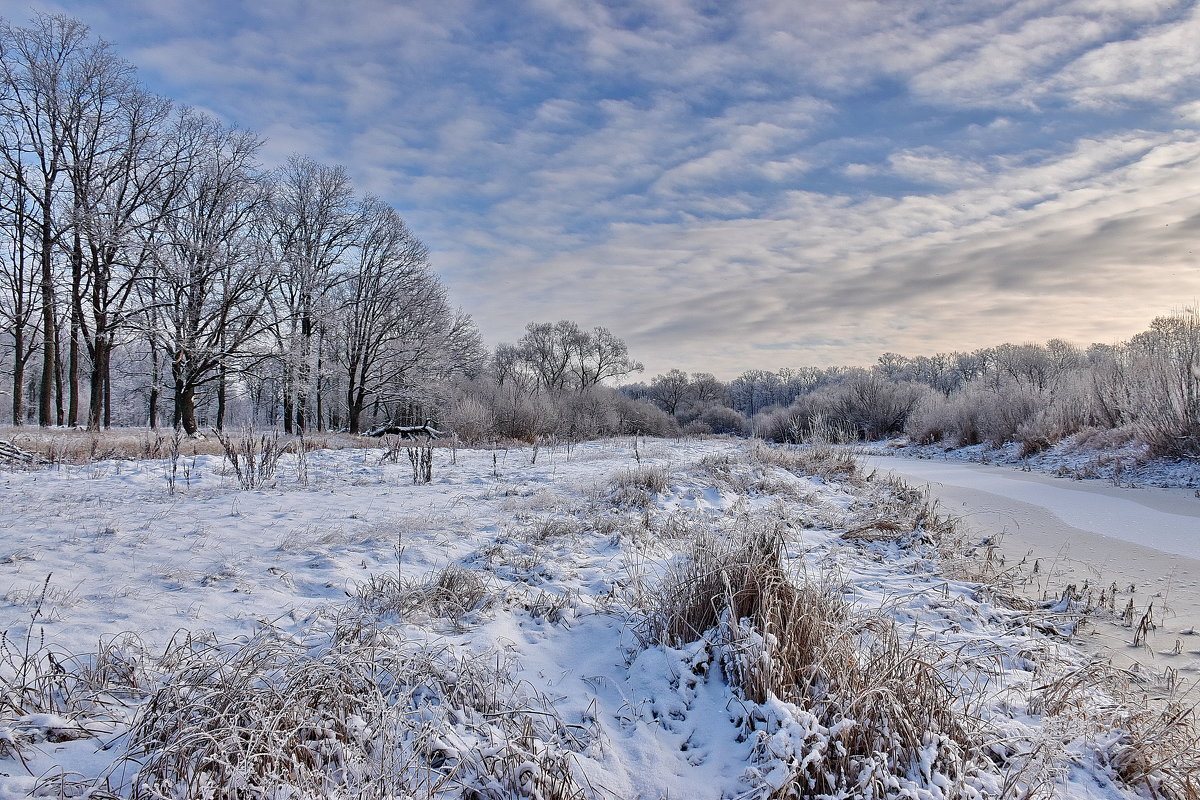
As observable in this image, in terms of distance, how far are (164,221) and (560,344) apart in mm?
34095

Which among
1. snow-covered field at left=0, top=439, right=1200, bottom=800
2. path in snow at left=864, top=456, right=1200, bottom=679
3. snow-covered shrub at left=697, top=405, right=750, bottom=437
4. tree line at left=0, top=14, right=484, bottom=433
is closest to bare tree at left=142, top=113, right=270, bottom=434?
tree line at left=0, top=14, right=484, bottom=433

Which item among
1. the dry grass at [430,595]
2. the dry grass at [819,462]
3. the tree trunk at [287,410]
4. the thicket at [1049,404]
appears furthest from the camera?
the tree trunk at [287,410]

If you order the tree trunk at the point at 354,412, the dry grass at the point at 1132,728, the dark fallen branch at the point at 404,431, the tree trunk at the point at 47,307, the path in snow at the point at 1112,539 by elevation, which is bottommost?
the path in snow at the point at 1112,539

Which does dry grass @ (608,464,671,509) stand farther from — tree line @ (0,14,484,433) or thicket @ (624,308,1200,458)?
tree line @ (0,14,484,433)

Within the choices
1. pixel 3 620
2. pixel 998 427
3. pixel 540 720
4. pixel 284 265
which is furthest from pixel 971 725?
pixel 284 265

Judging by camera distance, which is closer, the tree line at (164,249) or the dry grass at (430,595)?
the dry grass at (430,595)

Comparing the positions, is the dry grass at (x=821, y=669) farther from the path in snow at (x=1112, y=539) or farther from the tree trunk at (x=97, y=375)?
the tree trunk at (x=97, y=375)

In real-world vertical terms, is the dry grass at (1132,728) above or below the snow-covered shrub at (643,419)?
below

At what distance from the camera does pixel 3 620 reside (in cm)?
280

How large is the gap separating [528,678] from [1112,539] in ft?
23.9

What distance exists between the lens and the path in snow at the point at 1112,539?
3.82 metres

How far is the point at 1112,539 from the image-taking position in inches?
252

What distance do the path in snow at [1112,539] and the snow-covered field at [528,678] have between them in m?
0.57

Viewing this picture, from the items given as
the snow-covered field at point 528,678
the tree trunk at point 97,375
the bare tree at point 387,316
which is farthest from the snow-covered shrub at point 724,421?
the snow-covered field at point 528,678
